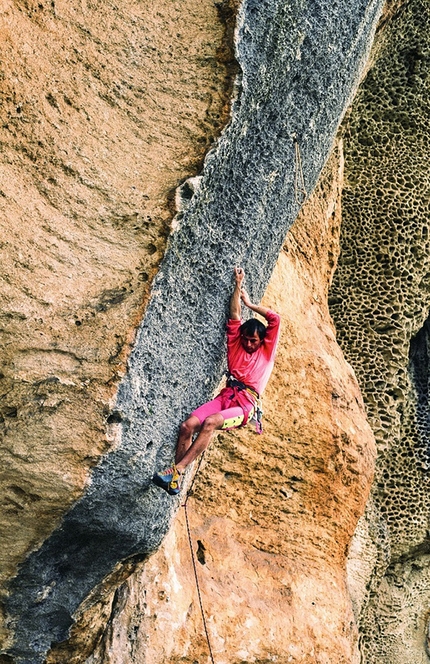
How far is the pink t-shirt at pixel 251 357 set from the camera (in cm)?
448

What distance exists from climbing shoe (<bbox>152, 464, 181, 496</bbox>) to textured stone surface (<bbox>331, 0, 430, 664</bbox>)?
4.00m

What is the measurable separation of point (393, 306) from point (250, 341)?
3874mm

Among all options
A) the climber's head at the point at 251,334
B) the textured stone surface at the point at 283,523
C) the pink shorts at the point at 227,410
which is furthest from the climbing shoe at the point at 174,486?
the textured stone surface at the point at 283,523

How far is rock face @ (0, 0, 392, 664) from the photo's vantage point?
12.7ft

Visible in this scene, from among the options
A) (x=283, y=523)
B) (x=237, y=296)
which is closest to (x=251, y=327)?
(x=237, y=296)

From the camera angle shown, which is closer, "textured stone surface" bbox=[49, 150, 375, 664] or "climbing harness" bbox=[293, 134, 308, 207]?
"climbing harness" bbox=[293, 134, 308, 207]

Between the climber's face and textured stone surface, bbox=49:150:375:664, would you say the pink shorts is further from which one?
textured stone surface, bbox=49:150:375:664

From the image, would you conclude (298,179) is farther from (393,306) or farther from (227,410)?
(393,306)

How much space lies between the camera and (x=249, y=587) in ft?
19.6

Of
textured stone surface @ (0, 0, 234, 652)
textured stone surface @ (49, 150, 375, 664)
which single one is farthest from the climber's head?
textured stone surface @ (49, 150, 375, 664)

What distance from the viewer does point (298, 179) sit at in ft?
15.5

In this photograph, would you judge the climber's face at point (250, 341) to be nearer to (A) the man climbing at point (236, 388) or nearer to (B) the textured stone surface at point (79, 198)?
(A) the man climbing at point (236, 388)

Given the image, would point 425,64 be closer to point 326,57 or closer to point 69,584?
point 326,57

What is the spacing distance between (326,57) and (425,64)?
408 centimetres
